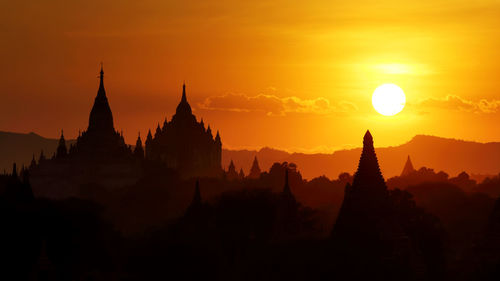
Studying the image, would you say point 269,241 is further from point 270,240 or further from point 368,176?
point 368,176

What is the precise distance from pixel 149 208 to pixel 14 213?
67363 millimetres

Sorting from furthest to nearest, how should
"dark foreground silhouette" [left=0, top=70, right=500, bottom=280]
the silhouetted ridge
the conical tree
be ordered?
the silhouetted ridge
the conical tree
"dark foreground silhouette" [left=0, top=70, right=500, bottom=280]

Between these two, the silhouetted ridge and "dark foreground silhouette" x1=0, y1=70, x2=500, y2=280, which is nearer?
"dark foreground silhouette" x1=0, y1=70, x2=500, y2=280

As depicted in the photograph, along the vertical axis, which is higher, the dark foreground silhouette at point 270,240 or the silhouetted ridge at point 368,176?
the silhouetted ridge at point 368,176

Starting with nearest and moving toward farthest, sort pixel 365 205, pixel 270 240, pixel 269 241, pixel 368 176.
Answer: pixel 365 205 → pixel 368 176 → pixel 269 241 → pixel 270 240

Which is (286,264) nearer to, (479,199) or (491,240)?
(491,240)

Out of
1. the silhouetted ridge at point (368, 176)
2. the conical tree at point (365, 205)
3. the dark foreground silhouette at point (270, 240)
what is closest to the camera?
the dark foreground silhouette at point (270, 240)

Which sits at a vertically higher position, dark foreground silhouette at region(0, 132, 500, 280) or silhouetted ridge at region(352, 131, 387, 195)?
silhouetted ridge at region(352, 131, 387, 195)

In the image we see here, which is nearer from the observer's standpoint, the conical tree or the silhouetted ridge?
the conical tree

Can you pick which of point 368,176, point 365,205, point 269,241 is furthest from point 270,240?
point 365,205

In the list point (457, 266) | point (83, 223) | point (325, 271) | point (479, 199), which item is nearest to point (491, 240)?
point (457, 266)

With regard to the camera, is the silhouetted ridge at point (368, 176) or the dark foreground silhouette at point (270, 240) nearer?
the dark foreground silhouette at point (270, 240)

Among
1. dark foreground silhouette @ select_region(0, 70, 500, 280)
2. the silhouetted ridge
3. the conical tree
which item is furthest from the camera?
the silhouetted ridge

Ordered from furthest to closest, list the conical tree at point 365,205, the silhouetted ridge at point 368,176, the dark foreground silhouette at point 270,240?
the silhouetted ridge at point 368,176
the conical tree at point 365,205
the dark foreground silhouette at point 270,240
